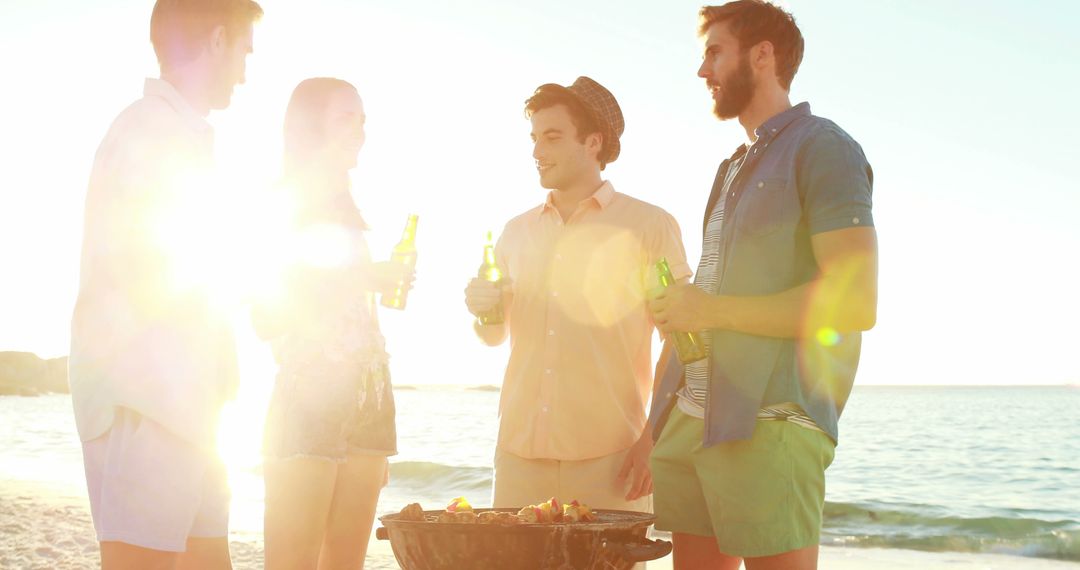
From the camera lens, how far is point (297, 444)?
9.93 feet

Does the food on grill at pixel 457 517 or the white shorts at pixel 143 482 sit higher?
the white shorts at pixel 143 482

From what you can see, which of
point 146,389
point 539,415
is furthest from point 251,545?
point 146,389

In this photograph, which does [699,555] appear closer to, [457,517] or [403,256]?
[457,517]

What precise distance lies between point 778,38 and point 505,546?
179 centimetres

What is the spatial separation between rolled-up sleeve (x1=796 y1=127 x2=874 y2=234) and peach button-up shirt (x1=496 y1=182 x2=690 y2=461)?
56.5 inches

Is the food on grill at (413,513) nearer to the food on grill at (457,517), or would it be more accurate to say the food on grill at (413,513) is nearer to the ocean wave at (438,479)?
the food on grill at (457,517)

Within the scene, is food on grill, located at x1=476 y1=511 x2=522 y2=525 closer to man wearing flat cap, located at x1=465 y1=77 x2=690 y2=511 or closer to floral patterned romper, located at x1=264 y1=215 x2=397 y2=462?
floral patterned romper, located at x1=264 y1=215 x2=397 y2=462

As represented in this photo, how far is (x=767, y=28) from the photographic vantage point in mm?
3023

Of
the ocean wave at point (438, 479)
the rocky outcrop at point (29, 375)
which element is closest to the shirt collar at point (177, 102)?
the ocean wave at point (438, 479)

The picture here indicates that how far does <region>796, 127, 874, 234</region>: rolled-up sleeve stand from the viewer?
2.63m

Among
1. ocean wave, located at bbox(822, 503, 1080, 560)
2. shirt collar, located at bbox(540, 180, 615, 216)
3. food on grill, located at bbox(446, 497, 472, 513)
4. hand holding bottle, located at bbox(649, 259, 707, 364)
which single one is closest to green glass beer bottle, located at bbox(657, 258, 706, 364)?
hand holding bottle, located at bbox(649, 259, 707, 364)

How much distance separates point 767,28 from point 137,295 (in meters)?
2.04

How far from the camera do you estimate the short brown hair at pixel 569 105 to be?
4277 mm

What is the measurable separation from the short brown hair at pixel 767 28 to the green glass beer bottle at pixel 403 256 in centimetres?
135
